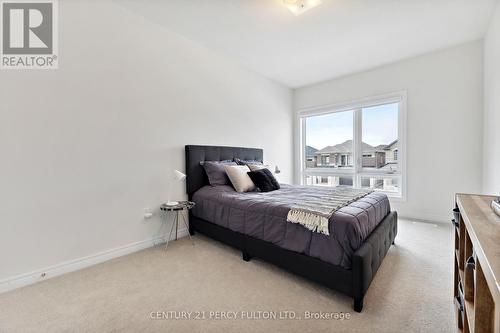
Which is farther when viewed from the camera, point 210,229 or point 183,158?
point 183,158

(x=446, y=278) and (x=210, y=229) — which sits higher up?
(x=210, y=229)

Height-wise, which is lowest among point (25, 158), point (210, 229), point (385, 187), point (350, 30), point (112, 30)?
point (210, 229)

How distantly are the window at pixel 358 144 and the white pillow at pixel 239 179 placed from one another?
2499 millimetres

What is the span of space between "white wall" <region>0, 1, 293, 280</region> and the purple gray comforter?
2.47ft

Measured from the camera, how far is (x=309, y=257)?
5.69 ft

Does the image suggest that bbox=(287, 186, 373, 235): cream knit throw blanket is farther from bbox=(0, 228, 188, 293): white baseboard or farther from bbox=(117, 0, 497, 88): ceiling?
bbox=(117, 0, 497, 88): ceiling

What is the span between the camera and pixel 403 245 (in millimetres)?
→ 2578

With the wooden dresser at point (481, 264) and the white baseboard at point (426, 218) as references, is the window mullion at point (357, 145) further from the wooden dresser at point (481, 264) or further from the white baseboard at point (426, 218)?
the wooden dresser at point (481, 264)

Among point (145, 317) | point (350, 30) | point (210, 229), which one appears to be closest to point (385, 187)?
point (350, 30)

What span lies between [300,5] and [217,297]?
2.93 meters

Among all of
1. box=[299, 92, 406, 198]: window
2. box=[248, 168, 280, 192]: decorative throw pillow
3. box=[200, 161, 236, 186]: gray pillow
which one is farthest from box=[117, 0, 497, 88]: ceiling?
box=[248, 168, 280, 192]: decorative throw pillow

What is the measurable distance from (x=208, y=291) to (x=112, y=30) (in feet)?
9.21

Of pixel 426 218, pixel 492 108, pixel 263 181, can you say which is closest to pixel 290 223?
pixel 263 181

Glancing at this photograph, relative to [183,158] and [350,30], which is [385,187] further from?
[183,158]
